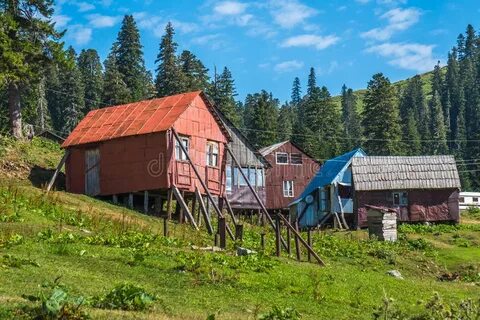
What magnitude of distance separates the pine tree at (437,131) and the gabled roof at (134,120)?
87770mm

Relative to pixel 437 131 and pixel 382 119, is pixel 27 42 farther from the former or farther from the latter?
pixel 437 131

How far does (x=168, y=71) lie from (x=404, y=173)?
3814 centimetres

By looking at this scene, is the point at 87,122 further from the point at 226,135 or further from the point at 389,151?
the point at 389,151

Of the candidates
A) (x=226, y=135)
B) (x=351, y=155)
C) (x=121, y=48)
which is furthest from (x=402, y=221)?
(x=121, y=48)

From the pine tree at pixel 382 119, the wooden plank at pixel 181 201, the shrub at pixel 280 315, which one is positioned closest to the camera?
the shrub at pixel 280 315

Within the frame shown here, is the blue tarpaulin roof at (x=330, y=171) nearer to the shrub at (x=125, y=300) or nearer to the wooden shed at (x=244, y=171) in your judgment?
the wooden shed at (x=244, y=171)

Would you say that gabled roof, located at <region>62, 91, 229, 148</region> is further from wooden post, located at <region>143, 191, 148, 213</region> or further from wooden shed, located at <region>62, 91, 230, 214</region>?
wooden post, located at <region>143, 191, 148, 213</region>

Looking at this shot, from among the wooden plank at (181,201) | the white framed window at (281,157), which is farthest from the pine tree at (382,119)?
the wooden plank at (181,201)

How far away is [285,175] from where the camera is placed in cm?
6538

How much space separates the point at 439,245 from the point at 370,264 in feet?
41.1

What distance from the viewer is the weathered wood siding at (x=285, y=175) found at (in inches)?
2539

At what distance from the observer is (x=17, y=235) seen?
1884 cm

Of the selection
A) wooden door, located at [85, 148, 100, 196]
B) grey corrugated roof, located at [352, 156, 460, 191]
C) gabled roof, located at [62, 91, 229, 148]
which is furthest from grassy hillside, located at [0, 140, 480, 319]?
grey corrugated roof, located at [352, 156, 460, 191]

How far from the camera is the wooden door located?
40.2 meters
